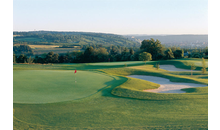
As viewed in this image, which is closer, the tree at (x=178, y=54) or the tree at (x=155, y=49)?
the tree at (x=178, y=54)

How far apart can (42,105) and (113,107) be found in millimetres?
3590

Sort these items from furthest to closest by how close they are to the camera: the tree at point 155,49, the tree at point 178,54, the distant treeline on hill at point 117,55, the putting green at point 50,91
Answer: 1. the tree at point 155,49
2. the distant treeline on hill at point 117,55
3. the tree at point 178,54
4. the putting green at point 50,91

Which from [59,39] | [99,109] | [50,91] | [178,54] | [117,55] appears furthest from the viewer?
[59,39]

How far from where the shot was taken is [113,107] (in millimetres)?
9180

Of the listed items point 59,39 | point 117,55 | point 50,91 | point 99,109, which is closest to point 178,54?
point 117,55

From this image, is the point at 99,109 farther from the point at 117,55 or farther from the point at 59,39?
the point at 59,39

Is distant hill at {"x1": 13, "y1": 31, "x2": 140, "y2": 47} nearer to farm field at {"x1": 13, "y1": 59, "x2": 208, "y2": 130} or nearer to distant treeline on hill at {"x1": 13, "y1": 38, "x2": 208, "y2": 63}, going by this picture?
distant treeline on hill at {"x1": 13, "y1": 38, "x2": 208, "y2": 63}

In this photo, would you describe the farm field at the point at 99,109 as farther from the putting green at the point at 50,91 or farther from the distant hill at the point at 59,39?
the distant hill at the point at 59,39

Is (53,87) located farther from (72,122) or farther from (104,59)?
(104,59)

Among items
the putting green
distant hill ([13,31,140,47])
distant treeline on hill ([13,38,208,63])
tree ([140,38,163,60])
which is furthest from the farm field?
distant hill ([13,31,140,47])

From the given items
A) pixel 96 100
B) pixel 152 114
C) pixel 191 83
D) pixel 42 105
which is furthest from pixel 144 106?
pixel 191 83

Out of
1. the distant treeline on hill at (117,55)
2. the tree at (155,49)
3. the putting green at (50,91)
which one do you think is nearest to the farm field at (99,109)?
the putting green at (50,91)

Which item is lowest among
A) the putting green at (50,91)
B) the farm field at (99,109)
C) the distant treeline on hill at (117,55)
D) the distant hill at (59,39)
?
the farm field at (99,109)

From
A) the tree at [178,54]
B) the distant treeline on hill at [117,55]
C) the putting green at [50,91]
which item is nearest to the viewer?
the putting green at [50,91]
